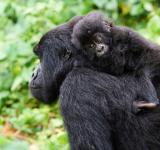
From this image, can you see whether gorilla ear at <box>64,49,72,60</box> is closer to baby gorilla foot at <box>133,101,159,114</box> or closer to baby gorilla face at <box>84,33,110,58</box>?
baby gorilla face at <box>84,33,110,58</box>

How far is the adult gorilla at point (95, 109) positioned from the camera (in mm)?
4578

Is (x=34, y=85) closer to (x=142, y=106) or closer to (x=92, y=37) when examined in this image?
(x=92, y=37)

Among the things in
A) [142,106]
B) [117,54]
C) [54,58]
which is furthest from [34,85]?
[142,106]

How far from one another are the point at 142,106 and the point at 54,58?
35.7 inches

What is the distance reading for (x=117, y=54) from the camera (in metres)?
4.67

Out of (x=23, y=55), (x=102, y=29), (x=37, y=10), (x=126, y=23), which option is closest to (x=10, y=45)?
(x=23, y=55)

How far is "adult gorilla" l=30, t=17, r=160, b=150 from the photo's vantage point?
4.58 m

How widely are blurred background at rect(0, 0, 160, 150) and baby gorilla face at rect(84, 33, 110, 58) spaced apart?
122 cm

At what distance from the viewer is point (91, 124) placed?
15.0ft

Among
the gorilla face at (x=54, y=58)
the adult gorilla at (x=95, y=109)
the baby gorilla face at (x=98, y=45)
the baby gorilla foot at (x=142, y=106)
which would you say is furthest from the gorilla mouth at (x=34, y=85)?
the baby gorilla foot at (x=142, y=106)

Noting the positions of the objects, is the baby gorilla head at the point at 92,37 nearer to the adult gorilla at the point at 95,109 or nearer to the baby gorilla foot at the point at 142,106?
the adult gorilla at the point at 95,109

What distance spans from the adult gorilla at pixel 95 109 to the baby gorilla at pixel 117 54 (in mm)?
82

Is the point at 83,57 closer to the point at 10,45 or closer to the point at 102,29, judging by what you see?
the point at 102,29

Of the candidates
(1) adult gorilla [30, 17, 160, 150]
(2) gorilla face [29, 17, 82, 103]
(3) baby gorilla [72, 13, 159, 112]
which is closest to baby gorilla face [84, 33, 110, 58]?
(3) baby gorilla [72, 13, 159, 112]
